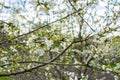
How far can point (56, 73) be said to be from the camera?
789cm

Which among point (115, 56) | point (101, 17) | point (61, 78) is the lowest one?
point (61, 78)

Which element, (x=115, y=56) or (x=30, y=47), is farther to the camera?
(x=115, y=56)

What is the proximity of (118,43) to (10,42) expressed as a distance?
11.4 feet

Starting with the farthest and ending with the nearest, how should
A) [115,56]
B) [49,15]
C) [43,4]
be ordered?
[49,15], [115,56], [43,4]

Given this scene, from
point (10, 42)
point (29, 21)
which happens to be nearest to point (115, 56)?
point (29, 21)

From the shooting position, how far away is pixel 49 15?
6.73m

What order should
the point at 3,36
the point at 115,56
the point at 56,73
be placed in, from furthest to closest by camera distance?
the point at 56,73
the point at 115,56
the point at 3,36

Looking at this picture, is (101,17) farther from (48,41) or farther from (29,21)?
(48,41)

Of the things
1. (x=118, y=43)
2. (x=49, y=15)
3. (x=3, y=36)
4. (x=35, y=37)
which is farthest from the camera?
(x=49, y=15)

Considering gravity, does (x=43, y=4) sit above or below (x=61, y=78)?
above

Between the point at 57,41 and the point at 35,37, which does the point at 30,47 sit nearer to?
the point at 35,37

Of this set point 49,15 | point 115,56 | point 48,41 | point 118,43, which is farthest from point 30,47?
point 49,15

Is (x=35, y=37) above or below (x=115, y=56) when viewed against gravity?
above

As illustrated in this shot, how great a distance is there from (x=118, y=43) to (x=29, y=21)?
8.45 feet
